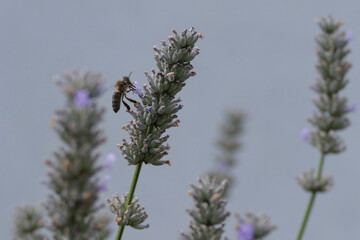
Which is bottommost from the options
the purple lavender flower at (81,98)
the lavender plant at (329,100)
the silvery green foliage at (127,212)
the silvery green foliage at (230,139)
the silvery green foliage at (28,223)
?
the silvery green foliage at (28,223)

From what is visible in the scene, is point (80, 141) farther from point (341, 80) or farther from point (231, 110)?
point (231, 110)

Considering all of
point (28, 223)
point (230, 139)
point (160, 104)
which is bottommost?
point (28, 223)

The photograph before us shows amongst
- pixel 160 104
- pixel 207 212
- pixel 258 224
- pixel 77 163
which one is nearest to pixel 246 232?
pixel 258 224

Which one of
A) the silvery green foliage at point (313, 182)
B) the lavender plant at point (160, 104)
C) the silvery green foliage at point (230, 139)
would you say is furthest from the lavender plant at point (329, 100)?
the silvery green foliage at point (230, 139)

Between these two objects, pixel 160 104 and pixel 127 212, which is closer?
pixel 127 212

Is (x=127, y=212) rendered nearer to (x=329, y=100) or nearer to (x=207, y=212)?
(x=207, y=212)

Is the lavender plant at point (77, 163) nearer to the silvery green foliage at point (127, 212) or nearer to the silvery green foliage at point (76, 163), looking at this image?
the silvery green foliage at point (76, 163)
